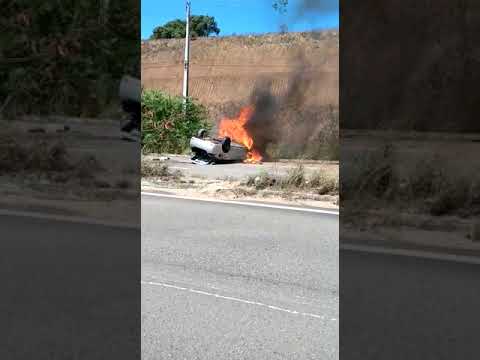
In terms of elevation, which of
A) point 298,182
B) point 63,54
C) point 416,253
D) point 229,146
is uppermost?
point 63,54

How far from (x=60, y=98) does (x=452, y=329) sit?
1156cm

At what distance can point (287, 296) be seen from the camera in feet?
16.3

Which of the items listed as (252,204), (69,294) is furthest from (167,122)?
(69,294)

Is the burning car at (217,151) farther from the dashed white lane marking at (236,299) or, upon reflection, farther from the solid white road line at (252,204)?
the dashed white lane marking at (236,299)

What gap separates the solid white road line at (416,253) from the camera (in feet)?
20.2

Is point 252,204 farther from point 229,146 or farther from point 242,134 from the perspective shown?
point 242,134

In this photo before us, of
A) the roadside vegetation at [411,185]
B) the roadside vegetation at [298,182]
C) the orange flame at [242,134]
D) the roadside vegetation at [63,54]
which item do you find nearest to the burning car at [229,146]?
the orange flame at [242,134]

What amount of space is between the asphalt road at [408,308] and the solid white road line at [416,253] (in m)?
0.14

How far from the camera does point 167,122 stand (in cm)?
1838

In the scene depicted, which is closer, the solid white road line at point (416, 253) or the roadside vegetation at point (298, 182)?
the solid white road line at point (416, 253)

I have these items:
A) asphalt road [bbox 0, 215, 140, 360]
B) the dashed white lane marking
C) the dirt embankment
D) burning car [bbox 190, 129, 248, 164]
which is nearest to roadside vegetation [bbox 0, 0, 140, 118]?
burning car [bbox 190, 129, 248, 164]

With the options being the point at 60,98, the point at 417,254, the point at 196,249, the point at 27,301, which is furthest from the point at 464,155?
the point at 27,301

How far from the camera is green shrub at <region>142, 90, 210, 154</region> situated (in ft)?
59.0

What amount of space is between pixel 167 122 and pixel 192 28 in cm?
1968
